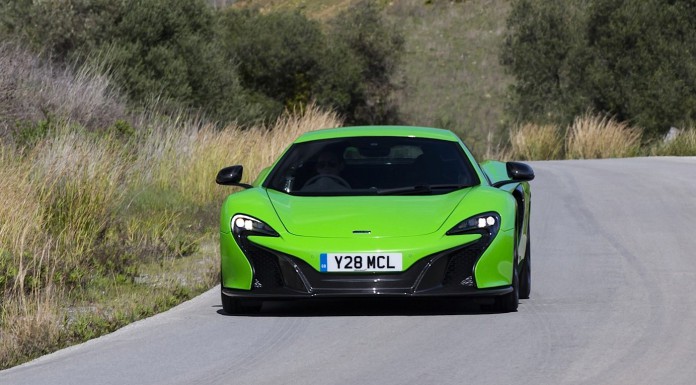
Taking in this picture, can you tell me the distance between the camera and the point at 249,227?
9.88 meters

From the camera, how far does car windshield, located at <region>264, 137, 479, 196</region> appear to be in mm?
10656

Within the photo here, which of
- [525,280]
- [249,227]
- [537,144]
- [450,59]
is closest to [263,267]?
[249,227]

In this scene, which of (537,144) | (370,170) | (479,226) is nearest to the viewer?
(479,226)

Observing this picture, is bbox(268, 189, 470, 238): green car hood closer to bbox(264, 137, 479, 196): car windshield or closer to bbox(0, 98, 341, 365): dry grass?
bbox(264, 137, 479, 196): car windshield

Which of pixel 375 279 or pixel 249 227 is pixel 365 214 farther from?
pixel 249 227

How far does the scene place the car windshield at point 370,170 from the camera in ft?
35.0

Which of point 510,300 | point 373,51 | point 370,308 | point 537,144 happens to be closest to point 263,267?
point 370,308

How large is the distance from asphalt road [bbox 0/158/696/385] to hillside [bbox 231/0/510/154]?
49903 mm

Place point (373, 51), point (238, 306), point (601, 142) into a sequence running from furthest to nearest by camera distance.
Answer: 1. point (373, 51)
2. point (601, 142)
3. point (238, 306)

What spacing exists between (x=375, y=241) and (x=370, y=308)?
879mm

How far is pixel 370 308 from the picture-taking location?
34.0ft

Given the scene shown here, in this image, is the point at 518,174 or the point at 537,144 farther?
the point at 537,144

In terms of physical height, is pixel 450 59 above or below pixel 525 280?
below

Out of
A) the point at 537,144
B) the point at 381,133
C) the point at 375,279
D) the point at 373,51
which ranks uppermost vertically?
the point at 381,133
